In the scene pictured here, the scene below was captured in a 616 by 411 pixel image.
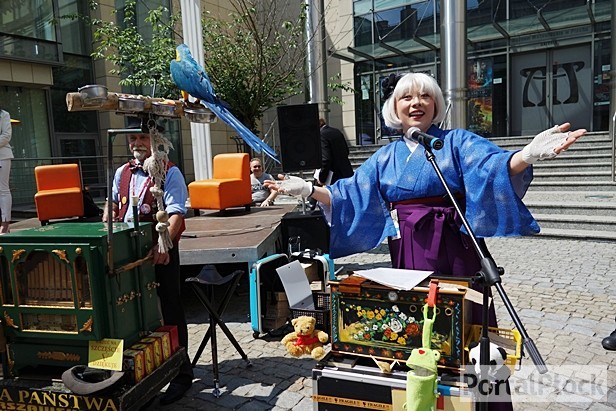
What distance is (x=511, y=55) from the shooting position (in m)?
12.7

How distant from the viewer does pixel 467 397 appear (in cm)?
169

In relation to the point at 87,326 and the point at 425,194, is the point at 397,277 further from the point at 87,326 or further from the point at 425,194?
the point at 87,326

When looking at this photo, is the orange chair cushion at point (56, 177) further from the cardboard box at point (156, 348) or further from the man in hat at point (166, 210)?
the cardboard box at point (156, 348)

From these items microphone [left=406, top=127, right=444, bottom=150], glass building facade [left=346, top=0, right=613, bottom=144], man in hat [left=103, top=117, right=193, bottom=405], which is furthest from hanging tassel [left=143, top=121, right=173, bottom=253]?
glass building facade [left=346, top=0, right=613, bottom=144]

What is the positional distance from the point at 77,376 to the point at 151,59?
8727 mm

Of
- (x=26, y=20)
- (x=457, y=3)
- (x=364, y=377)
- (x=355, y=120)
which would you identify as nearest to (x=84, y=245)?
(x=364, y=377)

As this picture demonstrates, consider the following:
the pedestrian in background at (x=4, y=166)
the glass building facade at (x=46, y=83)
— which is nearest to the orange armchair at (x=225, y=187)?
the pedestrian in background at (x=4, y=166)

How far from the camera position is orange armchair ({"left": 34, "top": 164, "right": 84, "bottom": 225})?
25.2 ft

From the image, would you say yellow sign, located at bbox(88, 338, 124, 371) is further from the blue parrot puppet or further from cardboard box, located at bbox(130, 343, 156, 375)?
the blue parrot puppet

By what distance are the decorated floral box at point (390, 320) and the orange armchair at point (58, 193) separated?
705 cm

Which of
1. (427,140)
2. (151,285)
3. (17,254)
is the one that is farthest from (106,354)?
(427,140)

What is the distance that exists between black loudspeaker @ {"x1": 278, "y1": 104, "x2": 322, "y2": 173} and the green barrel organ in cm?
293

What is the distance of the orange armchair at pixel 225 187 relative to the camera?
7.14 metres

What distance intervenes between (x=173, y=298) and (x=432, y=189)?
1.68 m
